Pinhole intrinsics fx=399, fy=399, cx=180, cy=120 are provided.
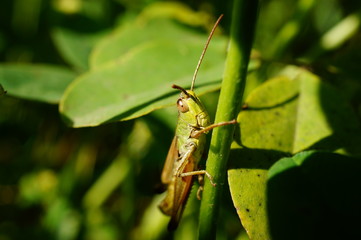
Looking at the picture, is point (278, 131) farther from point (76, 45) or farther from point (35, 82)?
point (76, 45)

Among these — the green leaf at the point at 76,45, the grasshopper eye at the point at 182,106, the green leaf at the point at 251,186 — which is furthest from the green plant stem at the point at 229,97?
the green leaf at the point at 76,45

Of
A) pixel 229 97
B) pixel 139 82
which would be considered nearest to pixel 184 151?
pixel 139 82

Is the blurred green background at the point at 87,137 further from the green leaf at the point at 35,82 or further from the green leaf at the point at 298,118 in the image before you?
the green leaf at the point at 298,118

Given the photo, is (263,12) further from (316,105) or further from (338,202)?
(338,202)

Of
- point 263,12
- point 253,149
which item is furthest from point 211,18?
point 253,149

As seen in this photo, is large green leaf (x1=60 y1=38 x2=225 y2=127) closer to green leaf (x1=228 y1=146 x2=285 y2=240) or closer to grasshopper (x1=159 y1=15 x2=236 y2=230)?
grasshopper (x1=159 y1=15 x2=236 y2=230)

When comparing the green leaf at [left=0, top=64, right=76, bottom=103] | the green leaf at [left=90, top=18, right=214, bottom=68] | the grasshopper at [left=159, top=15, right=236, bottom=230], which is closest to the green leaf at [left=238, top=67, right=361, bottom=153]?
the grasshopper at [left=159, top=15, right=236, bottom=230]
